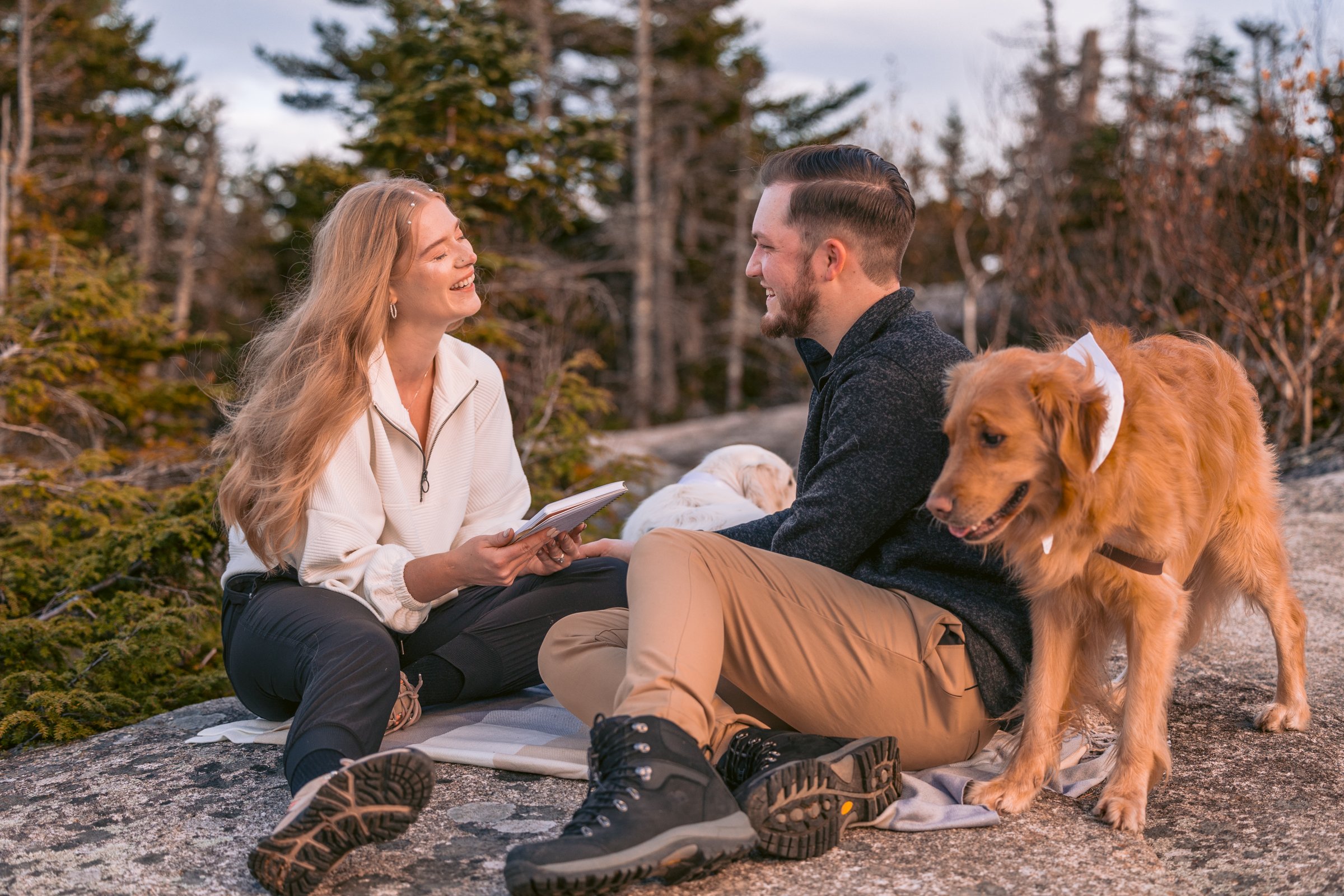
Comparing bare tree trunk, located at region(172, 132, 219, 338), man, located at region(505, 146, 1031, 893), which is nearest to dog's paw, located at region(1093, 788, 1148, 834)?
man, located at region(505, 146, 1031, 893)

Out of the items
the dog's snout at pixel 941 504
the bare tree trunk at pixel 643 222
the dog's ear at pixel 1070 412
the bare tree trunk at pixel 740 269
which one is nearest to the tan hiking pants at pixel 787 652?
the dog's snout at pixel 941 504

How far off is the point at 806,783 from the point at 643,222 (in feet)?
61.6

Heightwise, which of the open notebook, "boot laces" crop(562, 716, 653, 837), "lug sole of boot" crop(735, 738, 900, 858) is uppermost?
the open notebook

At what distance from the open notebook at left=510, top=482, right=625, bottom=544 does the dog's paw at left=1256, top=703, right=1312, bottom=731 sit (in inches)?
78.3

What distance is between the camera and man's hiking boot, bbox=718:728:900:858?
212cm

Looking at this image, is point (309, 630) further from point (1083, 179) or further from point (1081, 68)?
point (1081, 68)

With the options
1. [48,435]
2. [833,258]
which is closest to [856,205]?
[833,258]

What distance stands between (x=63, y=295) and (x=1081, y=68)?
19.1m

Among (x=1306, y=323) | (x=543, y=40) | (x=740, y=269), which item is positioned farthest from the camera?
(x=740, y=269)

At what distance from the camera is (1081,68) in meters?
20.0

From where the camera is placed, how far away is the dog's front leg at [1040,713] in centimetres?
244

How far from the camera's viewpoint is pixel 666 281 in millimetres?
22000

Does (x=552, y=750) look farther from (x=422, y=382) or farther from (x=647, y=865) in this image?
(x=422, y=382)

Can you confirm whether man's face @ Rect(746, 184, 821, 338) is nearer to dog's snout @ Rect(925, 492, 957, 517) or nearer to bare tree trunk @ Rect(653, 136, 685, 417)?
dog's snout @ Rect(925, 492, 957, 517)
